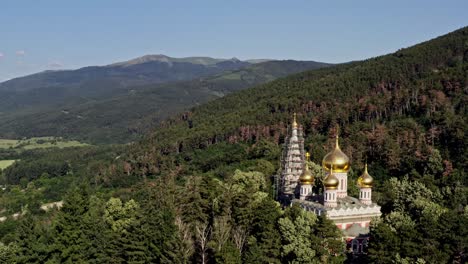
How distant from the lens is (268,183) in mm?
60250

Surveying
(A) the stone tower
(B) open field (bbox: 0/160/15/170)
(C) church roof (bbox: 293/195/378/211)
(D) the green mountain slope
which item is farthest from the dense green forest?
(B) open field (bbox: 0/160/15/170)

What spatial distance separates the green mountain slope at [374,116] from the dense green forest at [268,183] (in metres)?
0.26

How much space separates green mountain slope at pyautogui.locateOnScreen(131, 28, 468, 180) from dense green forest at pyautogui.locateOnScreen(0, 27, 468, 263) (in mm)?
257

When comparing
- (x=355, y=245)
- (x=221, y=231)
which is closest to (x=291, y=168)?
(x=355, y=245)

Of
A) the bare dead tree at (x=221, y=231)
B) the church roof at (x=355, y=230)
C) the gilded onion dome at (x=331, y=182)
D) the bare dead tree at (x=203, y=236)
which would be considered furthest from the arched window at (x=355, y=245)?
the bare dead tree at (x=203, y=236)

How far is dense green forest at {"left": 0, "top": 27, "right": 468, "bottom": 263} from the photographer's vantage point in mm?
Answer: 36844

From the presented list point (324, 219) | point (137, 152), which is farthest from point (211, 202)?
point (137, 152)

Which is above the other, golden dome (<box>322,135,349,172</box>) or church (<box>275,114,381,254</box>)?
golden dome (<box>322,135,349,172</box>)

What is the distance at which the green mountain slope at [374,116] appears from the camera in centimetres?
6384

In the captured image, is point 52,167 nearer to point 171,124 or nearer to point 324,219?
point 171,124

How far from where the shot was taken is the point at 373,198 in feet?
165

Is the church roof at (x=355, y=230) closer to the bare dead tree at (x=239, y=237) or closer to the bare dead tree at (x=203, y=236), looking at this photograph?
the bare dead tree at (x=239, y=237)

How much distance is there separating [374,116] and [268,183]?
1162 inches

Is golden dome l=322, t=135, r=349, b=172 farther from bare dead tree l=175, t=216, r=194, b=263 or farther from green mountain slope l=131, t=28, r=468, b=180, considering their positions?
green mountain slope l=131, t=28, r=468, b=180
